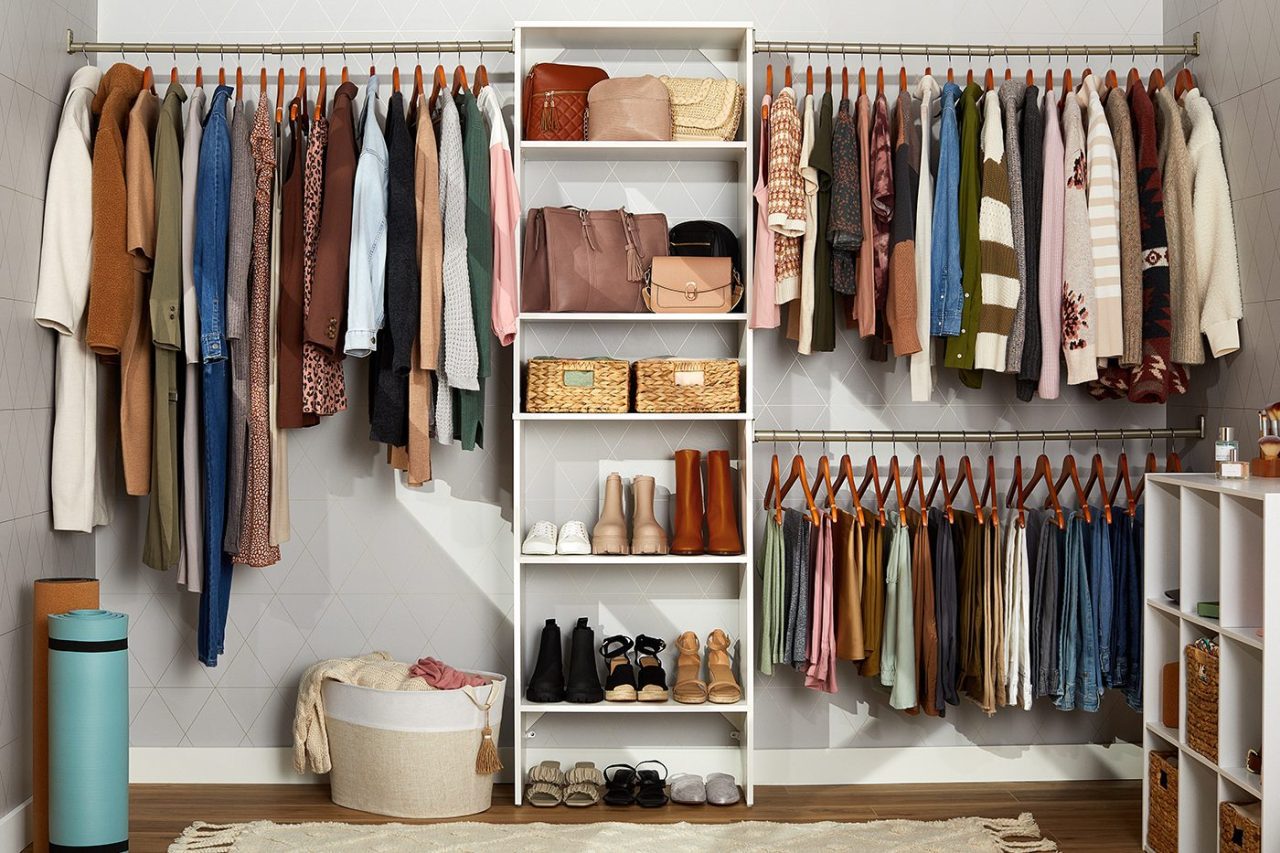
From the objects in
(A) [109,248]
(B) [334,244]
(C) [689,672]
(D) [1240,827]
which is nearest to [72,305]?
(A) [109,248]

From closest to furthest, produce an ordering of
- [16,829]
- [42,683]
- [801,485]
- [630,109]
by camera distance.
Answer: [42,683] → [16,829] → [630,109] → [801,485]

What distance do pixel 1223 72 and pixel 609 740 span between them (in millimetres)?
2775

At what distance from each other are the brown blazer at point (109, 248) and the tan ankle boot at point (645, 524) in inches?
61.6

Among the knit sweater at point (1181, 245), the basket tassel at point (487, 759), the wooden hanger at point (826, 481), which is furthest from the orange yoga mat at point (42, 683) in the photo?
the knit sweater at point (1181, 245)

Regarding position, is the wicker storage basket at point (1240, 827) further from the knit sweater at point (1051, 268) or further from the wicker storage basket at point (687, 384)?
the wicker storage basket at point (687, 384)

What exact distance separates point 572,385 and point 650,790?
1245mm

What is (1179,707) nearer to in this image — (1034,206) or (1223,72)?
(1034,206)

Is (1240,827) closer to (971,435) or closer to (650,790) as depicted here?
(971,435)

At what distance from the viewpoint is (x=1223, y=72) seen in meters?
3.47

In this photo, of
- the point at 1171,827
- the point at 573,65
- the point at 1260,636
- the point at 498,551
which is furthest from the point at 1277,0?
the point at 498,551

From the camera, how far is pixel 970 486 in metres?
3.54

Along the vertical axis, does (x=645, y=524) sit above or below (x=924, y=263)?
below

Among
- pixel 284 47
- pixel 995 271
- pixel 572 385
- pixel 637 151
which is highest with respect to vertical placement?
pixel 284 47

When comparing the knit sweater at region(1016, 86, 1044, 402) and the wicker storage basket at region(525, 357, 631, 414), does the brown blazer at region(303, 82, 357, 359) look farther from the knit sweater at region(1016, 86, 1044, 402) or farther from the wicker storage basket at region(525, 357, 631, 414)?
the knit sweater at region(1016, 86, 1044, 402)
